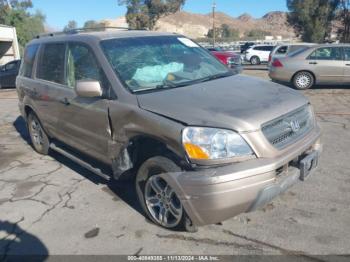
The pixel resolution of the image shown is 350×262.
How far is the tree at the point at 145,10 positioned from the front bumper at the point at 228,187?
5518cm

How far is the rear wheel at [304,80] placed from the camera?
39.7ft

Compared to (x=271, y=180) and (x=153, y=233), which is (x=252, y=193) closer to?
(x=271, y=180)

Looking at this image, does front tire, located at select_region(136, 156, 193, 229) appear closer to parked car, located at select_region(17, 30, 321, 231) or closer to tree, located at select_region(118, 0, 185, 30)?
parked car, located at select_region(17, 30, 321, 231)

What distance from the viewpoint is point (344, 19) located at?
38.4 meters

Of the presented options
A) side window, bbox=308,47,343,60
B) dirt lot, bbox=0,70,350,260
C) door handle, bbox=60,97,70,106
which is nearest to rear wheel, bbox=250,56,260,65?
side window, bbox=308,47,343,60

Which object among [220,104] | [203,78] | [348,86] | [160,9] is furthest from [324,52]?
[160,9]

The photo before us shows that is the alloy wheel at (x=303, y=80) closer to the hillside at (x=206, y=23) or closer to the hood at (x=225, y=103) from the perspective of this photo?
the hood at (x=225, y=103)

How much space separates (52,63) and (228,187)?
10.9ft

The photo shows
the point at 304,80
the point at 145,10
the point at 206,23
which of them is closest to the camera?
the point at 304,80

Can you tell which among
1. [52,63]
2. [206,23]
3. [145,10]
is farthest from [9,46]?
[206,23]

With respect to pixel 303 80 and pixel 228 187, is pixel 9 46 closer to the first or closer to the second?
pixel 303 80

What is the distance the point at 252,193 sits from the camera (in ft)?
9.68

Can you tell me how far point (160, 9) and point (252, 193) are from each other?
57916mm

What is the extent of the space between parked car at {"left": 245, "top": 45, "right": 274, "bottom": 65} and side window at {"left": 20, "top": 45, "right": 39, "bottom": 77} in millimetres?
25719
